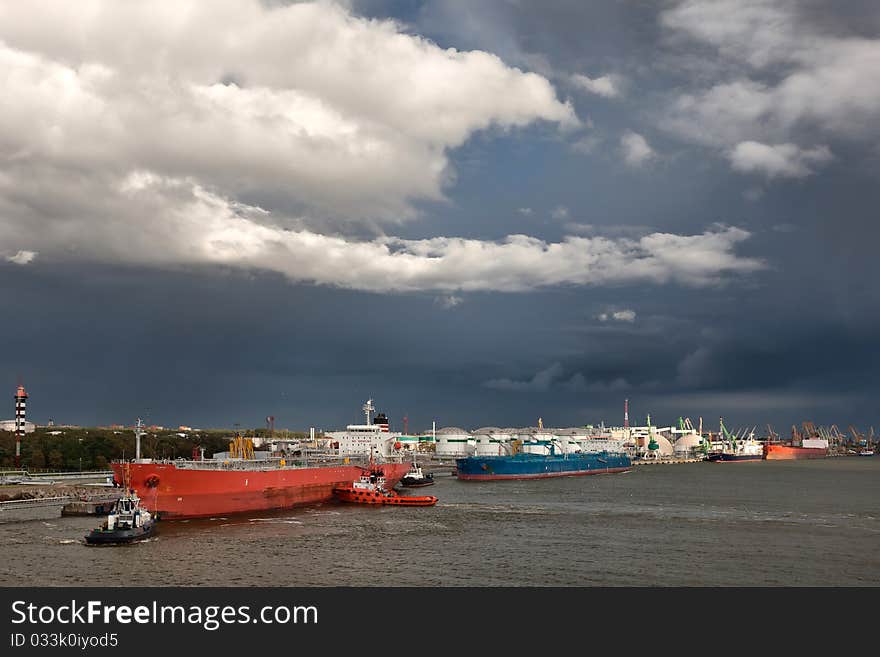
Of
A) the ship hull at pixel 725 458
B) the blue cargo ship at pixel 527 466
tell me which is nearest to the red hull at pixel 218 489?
the blue cargo ship at pixel 527 466

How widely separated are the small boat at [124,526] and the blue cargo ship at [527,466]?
2461 inches

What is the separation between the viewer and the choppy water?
1155 inches

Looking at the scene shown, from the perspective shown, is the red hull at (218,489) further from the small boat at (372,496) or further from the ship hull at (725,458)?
the ship hull at (725,458)

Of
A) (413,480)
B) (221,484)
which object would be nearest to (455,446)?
(413,480)

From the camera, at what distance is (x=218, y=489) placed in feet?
157

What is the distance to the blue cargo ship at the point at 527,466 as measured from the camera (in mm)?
98312

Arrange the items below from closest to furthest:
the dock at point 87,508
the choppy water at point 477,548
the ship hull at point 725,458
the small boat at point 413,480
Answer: the choppy water at point 477,548, the dock at point 87,508, the small boat at point 413,480, the ship hull at point 725,458

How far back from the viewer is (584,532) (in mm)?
42469

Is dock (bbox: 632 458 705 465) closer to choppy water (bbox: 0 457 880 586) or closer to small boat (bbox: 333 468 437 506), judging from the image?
choppy water (bbox: 0 457 880 586)

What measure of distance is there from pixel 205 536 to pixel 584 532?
2126 centimetres

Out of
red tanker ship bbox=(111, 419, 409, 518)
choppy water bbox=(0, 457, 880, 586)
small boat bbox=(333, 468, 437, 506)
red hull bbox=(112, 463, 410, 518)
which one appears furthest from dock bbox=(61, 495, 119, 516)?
small boat bbox=(333, 468, 437, 506)

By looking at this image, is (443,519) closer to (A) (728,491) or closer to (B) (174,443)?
(A) (728,491)

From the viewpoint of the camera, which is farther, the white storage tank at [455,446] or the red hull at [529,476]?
the white storage tank at [455,446]
